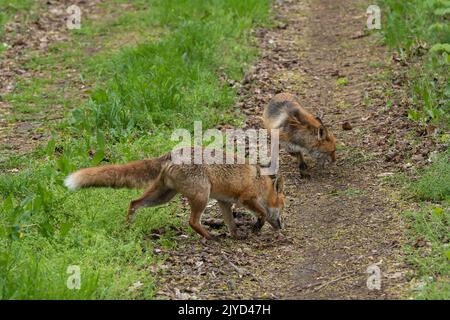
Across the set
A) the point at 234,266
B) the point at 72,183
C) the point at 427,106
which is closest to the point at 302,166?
the point at 427,106

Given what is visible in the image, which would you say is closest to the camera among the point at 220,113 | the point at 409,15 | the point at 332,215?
the point at 332,215

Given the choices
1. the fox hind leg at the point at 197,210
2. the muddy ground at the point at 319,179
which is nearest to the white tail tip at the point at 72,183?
the muddy ground at the point at 319,179

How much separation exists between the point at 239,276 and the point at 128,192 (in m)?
1.93

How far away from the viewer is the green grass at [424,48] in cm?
991

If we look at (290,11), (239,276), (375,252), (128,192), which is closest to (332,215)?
(375,252)

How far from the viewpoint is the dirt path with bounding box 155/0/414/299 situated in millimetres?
6645

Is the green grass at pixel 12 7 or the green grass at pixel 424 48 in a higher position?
the green grass at pixel 424 48

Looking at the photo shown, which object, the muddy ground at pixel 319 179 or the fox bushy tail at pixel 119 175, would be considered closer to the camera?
the muddy ground at pixel 319 179

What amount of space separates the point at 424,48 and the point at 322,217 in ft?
17.0

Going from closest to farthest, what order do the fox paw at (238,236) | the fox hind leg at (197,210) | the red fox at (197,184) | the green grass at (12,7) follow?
the red fox at (197,184) < the fox hind leg at (197,210) < the fox paw at (238,236) < the green grass at (12,7)

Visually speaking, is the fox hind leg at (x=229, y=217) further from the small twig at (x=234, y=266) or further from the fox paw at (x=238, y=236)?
the small twig at (x=234, y=266)

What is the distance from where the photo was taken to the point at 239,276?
6867 millimetres

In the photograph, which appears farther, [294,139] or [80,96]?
[80,96]
